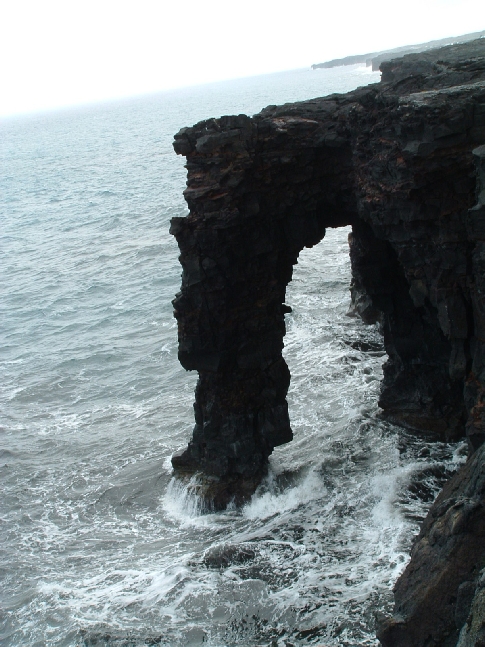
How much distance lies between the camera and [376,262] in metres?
23.9

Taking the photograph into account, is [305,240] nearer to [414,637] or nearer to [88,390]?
[414,637]

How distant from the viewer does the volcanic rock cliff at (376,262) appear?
15000 millimetres

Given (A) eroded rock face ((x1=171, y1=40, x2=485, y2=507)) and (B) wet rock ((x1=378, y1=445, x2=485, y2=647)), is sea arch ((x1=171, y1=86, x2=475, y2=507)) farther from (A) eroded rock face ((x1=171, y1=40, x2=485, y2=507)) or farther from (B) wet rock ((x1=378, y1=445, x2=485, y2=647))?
(B) wet rock ((x1=378, y1=445, x2=485, y2=647))

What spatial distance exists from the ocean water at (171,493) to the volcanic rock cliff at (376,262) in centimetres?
172

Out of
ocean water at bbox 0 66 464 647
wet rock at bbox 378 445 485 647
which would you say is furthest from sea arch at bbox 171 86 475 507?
wet rock at bbox 378 445 485 647

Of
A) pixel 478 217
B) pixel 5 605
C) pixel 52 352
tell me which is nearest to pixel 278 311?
pixel 478 217

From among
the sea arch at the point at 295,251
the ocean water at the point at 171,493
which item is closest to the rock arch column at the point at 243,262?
the sea arch at the point at 295,251

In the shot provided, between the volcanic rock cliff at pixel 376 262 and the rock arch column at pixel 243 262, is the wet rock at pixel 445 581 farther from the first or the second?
the rock arch column at pixel 243 262

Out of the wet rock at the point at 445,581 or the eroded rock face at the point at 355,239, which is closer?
the wet rock at the point at 445,581

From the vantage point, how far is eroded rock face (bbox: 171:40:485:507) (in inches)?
696

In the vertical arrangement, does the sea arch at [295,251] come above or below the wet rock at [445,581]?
above

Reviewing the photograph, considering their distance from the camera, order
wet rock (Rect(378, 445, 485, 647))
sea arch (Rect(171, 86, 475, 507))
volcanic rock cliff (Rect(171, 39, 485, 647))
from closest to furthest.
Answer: wet rock (Rect(378, 445, 485, 647)) → volcanic rock cliff (Rect(171, 39, 485, 647)) → sea arch (Rect(171, 86, 475, 507))

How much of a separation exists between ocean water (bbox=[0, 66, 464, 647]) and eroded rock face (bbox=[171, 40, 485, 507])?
173 centimetres

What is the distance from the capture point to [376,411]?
85.7 ft
